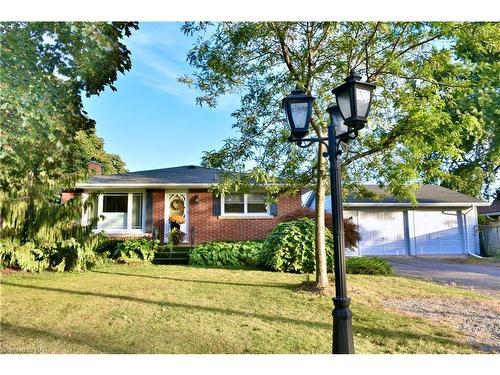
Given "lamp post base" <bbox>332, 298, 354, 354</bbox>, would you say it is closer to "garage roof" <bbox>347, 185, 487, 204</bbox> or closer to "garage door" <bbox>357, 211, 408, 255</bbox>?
"garage roof" <bbox>347, 185, 487, 204</bbox>

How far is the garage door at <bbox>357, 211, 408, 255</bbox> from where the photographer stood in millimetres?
12797

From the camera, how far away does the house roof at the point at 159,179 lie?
1051 cm

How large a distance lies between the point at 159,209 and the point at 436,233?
31.3ft

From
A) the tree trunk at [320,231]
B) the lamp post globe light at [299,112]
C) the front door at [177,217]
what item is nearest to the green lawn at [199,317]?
the tree trunk at [320,231]

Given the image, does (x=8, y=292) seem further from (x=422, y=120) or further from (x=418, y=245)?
(x=418, y=245)

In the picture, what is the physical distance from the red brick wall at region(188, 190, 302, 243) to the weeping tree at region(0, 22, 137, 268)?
3.76 metres

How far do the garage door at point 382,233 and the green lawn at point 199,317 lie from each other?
21.4 feet

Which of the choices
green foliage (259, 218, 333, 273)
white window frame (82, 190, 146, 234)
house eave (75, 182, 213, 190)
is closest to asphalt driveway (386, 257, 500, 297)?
green foliage (259, 218, 333, 273)

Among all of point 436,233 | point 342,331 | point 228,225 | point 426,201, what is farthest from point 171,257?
point 436,233

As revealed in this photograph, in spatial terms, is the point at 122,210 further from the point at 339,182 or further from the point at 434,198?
the point at 434,198

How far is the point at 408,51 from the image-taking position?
531cm

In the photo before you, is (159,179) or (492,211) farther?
(492,211)

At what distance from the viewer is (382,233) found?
508 inches
